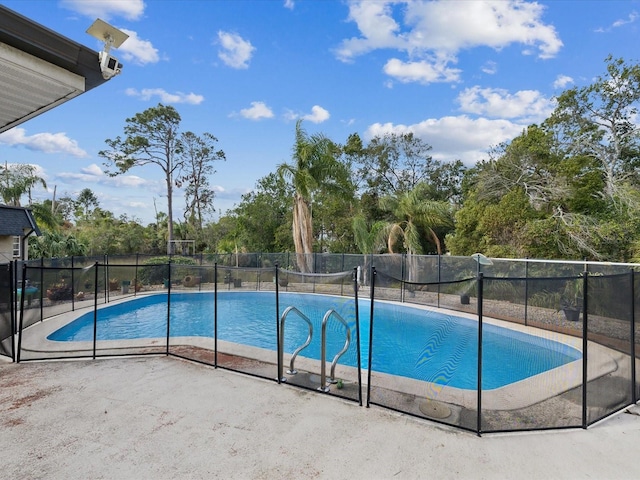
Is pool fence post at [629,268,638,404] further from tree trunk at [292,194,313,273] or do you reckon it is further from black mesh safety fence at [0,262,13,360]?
tree trunk at [292,194,313,273]

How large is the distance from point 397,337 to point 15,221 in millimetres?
14417

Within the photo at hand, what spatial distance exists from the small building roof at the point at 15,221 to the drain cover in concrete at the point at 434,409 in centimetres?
1425

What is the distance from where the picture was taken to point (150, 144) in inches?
971

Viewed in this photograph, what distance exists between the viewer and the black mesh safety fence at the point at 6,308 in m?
5.30

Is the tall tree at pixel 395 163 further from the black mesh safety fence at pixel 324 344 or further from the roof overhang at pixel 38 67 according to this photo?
the roof overhang at pixel 38 67

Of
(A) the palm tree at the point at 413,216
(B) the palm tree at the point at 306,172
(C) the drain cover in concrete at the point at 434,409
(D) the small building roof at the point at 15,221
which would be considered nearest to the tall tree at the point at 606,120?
(A) the palm tree at the point at 413,216

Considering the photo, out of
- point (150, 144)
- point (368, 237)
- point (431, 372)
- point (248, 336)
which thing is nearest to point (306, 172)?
point (368, 237)

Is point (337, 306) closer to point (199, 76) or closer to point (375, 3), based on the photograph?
point (375, 3)

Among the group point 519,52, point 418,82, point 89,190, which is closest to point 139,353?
point 519,52

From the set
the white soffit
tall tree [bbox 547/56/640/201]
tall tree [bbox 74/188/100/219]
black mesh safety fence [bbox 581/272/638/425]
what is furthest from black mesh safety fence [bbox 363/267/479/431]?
tall tree [bbox 74/188/100/219]

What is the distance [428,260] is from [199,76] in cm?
1264

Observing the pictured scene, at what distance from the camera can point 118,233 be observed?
20.8 meters

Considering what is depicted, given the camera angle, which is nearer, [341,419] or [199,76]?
[341,419]

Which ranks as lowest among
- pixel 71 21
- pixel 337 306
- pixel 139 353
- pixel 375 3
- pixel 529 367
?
pixel 139 353
